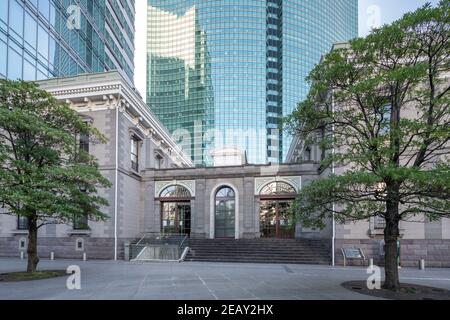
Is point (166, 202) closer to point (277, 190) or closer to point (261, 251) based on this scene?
point (277, 190)

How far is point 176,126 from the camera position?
122375 mm

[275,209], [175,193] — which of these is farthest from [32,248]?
[275,209]

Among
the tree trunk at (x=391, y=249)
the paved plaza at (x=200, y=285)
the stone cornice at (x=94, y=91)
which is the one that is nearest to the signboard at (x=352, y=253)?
the paved plaza at (x=200, y=285)

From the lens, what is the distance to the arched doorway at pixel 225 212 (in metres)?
25.2

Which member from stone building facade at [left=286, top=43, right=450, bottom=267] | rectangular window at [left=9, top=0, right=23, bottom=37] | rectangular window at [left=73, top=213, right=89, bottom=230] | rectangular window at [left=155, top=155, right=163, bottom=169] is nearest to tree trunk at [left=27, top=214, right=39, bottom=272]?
rectangular window at [left=73, top=213, right=89, bottom=230]

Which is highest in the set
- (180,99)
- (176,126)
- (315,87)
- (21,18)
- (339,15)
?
(339,15)

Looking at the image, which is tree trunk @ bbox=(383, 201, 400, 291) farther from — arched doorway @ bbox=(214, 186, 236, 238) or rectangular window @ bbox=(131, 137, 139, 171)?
rectangular window @ bbox=(131, 137, 139, 171)

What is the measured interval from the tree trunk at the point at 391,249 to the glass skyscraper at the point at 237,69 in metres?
106

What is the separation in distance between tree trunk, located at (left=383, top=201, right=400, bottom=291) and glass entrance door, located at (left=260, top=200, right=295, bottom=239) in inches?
532

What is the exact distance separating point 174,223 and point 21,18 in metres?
18.8

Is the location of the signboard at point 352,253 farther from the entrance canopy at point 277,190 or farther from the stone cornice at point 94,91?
the stone cornice at point 94,91

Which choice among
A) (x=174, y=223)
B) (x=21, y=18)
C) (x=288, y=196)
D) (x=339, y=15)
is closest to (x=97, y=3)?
(x=21, y=18)

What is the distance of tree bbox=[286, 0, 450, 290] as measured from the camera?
9.23m

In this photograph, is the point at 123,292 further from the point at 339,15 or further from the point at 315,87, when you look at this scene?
the point at 339,15
